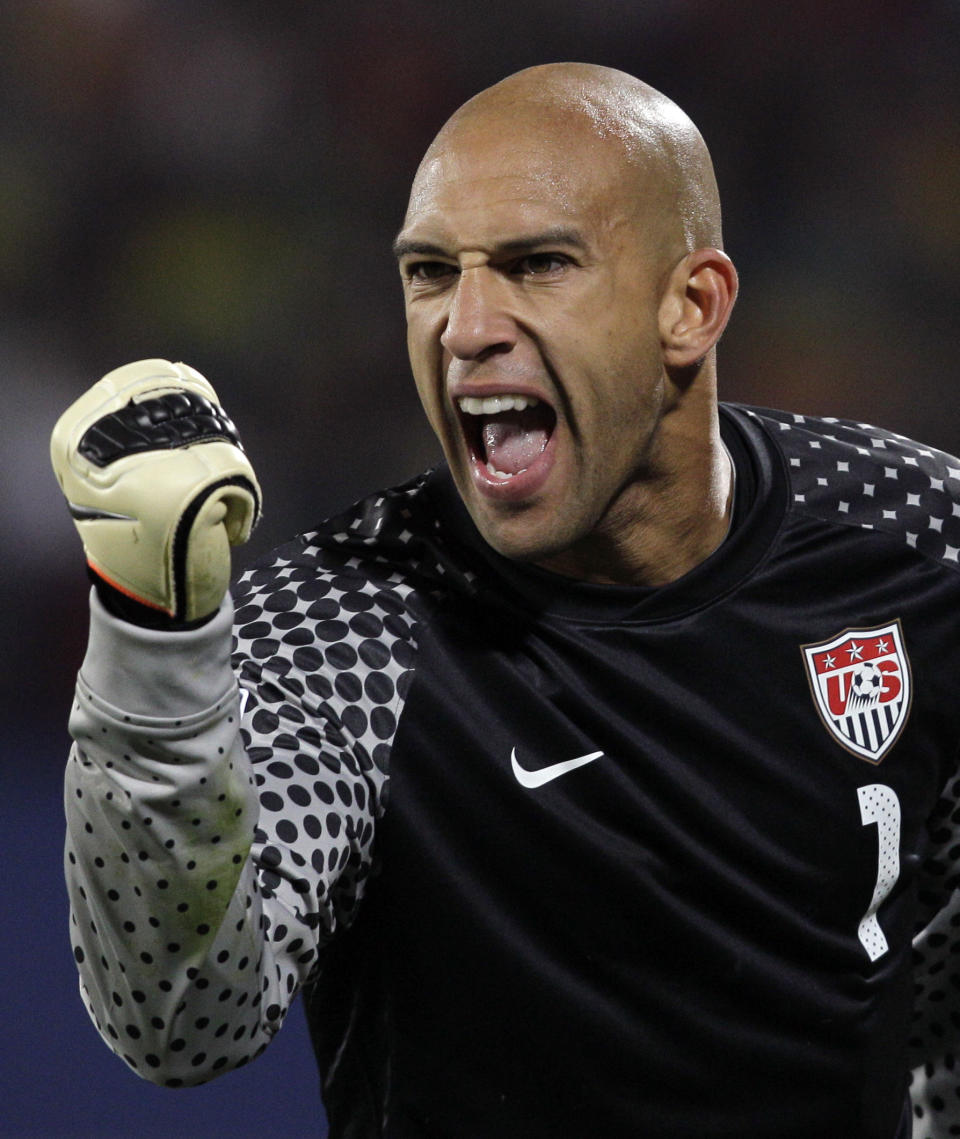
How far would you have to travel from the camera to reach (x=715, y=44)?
5176 mm

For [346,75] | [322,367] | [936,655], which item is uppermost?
[346,75]

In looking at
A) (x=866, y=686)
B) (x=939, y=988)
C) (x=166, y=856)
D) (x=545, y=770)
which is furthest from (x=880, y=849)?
(x=166, y=856)

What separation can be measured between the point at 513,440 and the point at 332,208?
3336mm

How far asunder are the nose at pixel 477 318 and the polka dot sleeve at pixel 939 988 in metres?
0.92

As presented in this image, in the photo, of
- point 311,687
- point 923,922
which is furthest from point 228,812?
point 923,922

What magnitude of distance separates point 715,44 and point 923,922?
380 centimetres

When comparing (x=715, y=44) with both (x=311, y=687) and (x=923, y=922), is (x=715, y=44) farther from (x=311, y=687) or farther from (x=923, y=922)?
(x=311, y=687)

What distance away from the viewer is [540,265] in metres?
1.83

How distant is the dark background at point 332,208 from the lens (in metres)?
4.86

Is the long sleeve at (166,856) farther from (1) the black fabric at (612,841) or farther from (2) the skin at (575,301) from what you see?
(2) the skin at (575,301)

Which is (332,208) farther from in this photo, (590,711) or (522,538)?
(590,711)

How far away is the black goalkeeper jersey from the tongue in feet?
0.29

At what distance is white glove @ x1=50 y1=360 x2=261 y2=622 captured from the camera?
3.70 feet

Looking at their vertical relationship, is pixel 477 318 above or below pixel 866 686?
above
